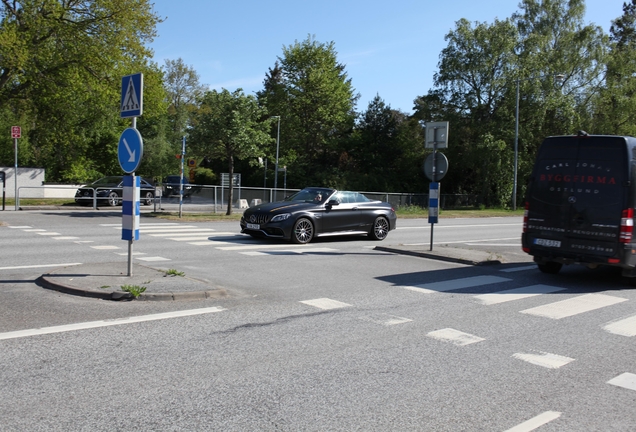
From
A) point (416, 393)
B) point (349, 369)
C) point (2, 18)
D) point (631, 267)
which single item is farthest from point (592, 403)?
point (2, 18)

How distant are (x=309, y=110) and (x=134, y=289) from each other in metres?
48.5

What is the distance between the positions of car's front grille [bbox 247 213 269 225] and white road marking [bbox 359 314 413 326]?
8.02 meters

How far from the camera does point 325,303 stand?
8.06 meters

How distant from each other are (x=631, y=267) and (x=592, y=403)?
6.12m

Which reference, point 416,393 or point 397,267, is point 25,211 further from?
point 416,393

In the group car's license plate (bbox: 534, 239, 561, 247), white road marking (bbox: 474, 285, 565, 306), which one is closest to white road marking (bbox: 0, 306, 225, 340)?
white road marking (bbox: 474, 285, 565, 306)

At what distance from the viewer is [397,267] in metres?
11.8

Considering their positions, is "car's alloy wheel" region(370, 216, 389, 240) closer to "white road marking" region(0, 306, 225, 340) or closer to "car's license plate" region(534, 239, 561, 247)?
"car's license plate" region(534, 239, 561, 247)

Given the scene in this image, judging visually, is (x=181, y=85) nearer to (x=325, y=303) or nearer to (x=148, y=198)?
(x=148, y=198)

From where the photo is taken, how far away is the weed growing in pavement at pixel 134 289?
775 centimetres

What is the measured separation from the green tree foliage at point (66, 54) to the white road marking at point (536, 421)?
21.6m

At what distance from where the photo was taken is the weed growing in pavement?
25.4 feet

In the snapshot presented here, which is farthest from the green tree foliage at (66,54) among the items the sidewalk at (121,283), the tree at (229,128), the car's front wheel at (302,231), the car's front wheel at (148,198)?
the sidewalk at (121,283)

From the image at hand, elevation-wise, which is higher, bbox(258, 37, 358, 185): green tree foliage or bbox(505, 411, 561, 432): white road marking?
bbox(258, 37, 358, 185): green tree foliage
